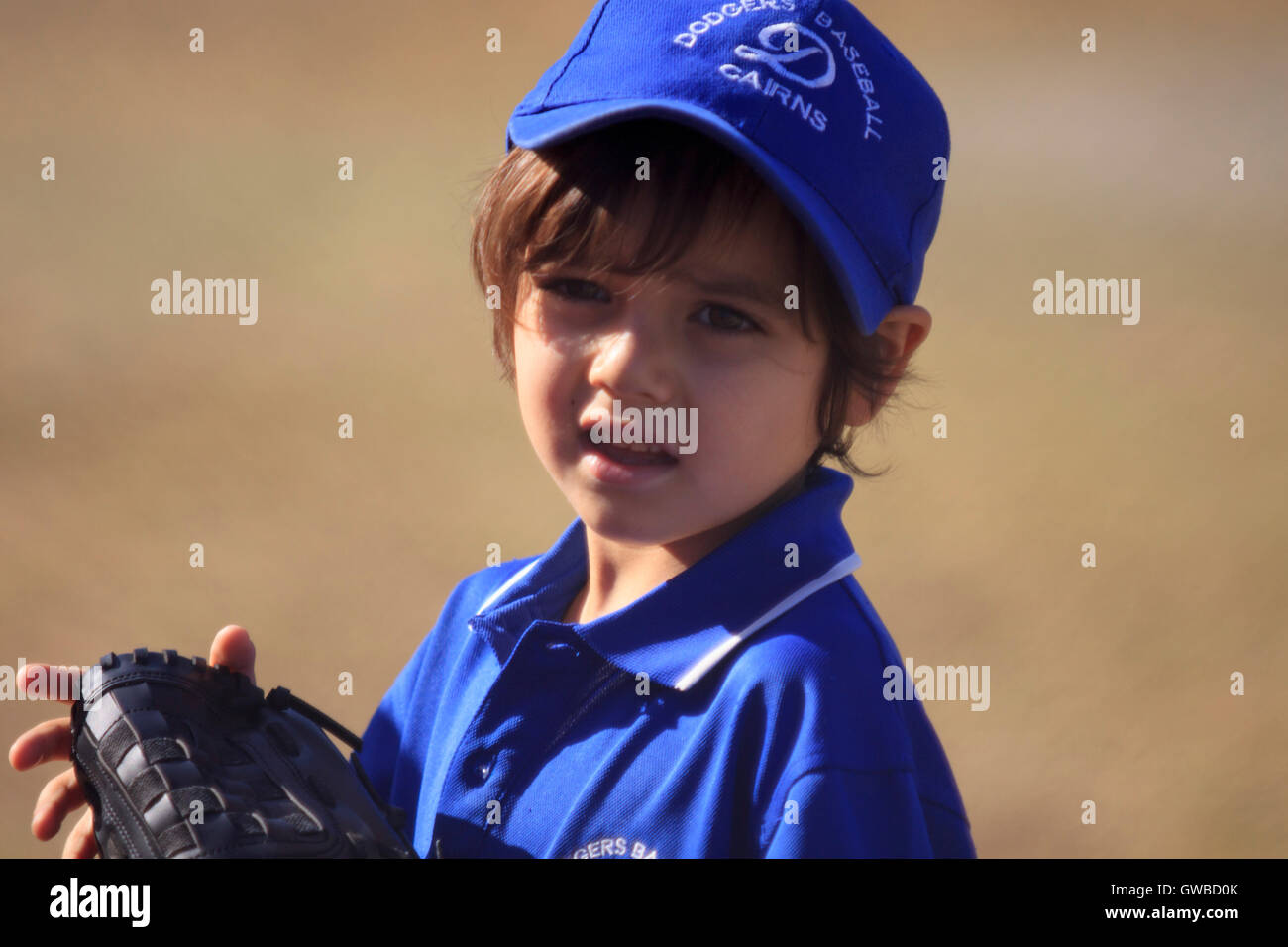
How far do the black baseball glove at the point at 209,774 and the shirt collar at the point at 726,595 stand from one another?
0.57ft

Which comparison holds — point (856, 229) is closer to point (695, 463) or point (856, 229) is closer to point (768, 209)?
point (768, 209)

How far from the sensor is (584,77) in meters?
0.73

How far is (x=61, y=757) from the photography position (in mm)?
820

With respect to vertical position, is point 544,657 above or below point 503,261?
below

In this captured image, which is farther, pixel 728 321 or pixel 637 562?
pixel 637 562

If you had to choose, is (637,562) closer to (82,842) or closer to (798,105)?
(798,105)

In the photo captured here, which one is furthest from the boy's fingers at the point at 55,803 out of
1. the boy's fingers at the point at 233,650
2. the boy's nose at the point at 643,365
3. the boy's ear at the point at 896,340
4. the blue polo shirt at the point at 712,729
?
the boy's ear at the point at 896,340

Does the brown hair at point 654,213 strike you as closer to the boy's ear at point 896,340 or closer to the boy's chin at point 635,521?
the boy's ear at point 896,340

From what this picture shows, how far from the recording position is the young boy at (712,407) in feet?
2.22

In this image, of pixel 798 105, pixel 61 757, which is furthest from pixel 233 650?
pixel 798 105

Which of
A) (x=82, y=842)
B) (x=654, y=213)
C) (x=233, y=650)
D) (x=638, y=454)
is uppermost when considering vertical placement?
(x=654, y=213)

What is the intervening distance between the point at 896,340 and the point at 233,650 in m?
0.48
